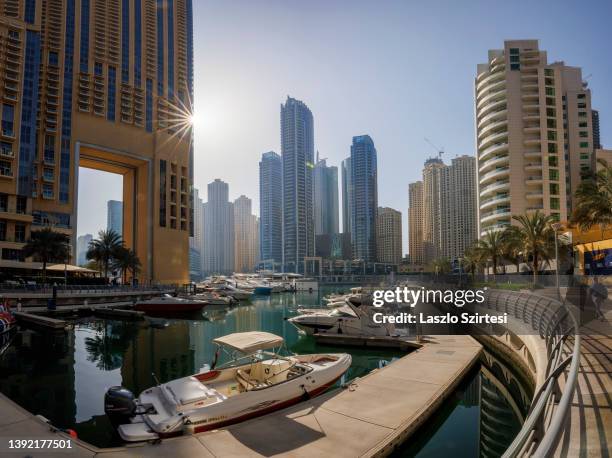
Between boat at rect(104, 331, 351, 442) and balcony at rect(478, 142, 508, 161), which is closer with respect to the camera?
boat at rect(104, 331, 351, 442)

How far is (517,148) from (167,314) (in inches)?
2659

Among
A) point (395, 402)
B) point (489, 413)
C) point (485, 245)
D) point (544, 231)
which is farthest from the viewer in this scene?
point (485, 245)

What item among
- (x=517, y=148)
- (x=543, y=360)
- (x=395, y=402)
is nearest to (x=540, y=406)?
(x=395, y=402)

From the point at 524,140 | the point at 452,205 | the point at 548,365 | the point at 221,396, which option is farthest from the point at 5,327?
the point at 452,205

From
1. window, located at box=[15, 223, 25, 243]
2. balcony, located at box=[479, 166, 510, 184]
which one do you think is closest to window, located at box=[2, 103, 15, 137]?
window, located at box=[15, 223, 25, 243]

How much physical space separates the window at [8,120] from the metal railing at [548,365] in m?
74.8

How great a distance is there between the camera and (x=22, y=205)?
6519cm

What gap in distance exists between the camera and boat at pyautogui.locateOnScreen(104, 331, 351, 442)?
10.6 metres

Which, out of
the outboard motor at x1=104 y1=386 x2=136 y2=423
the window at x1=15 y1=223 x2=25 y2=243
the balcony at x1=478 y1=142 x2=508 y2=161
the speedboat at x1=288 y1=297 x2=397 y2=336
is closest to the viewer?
the outboard motor at x1=104 y1=386 x2=136 y2=423

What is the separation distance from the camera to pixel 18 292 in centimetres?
4509

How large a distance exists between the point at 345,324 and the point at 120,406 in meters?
18.8

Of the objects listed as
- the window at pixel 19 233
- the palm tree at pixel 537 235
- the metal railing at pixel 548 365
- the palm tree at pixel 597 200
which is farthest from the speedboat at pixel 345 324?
the window at pixel 19 233

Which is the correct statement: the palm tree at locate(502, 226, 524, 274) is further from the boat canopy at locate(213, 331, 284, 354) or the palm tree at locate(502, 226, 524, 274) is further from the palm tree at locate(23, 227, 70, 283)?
the palm tree at locate(23, 227, 70, 283)

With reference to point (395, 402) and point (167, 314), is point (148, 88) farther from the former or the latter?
point (395, 402)
